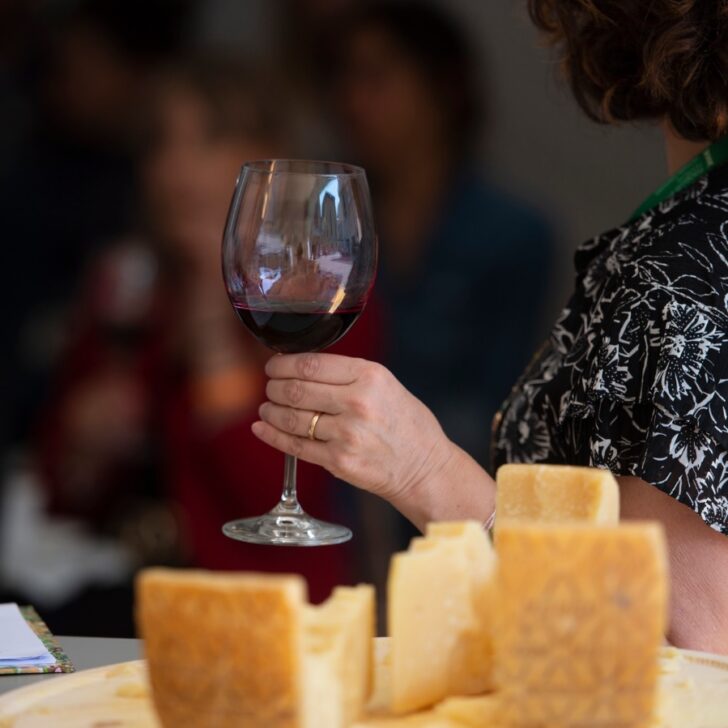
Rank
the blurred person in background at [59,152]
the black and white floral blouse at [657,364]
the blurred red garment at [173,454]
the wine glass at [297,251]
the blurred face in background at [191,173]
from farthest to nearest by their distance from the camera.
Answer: the blurred person in background at [59,152] < the blurred face in background at [191,173] < the blurred red garment at [173,454] < the black and white floral blouse at [657,364] < the wine glass at [297,251]

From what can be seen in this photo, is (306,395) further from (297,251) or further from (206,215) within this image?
(206,215)

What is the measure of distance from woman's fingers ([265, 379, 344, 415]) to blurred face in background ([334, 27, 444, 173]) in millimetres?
1990

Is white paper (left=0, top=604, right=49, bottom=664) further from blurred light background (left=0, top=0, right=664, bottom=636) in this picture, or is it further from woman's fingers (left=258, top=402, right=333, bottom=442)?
blurred light background (left=0, top=0, right=664, bottom=636)

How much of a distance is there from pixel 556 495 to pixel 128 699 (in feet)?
0.80

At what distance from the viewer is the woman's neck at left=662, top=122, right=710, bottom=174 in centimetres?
142

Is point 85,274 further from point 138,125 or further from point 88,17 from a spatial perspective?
point 88,17

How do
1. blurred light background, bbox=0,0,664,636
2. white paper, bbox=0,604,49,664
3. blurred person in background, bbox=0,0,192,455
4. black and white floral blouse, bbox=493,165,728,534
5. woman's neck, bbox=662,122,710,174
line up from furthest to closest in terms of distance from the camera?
blurred person in background, bbox=0,0,192,455, blurred light background, bbox=0,0,664,636, woman's neck, bbox=662,122,710,174, black and white floral blouse, bbox=493,165,728,534, white paper, bbox=0,604,49,664

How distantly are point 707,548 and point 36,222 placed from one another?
2.49m

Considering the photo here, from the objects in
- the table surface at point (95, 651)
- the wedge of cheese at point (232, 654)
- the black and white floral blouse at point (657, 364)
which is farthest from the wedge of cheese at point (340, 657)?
the black and white floral blouse at point (657, 364)

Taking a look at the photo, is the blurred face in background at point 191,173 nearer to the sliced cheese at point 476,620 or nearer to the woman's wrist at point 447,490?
the woman's wrist at point 447,490

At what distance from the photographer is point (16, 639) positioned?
0.95 metres

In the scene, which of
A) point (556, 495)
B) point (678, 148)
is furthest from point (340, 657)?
point (678, 148)

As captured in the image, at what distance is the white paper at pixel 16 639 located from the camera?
91 cm

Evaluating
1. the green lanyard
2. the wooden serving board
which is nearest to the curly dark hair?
the green lanyard
